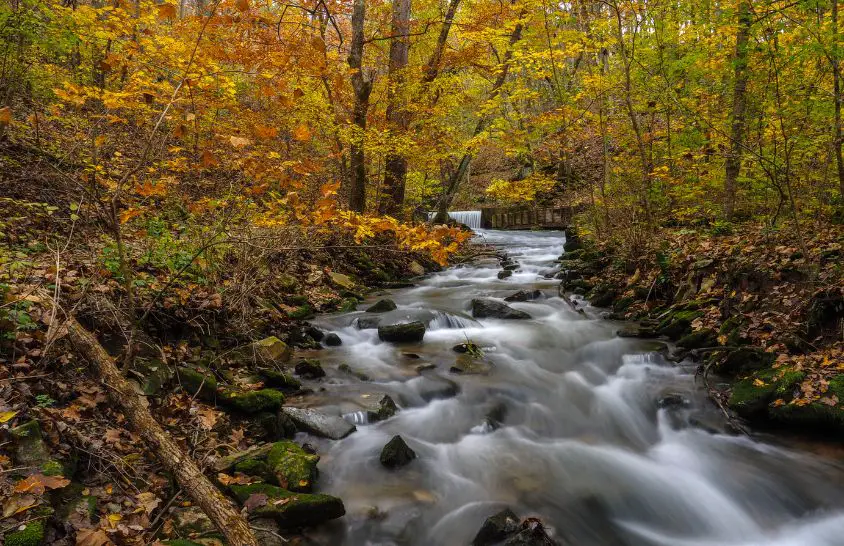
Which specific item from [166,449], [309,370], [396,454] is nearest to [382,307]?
[309,370]

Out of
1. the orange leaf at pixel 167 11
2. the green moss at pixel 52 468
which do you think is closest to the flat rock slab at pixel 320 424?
the green moss at pixel 52 468

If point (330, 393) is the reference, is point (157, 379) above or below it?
above

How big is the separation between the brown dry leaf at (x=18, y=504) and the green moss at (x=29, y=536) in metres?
0.11

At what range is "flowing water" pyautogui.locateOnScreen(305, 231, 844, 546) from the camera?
4348 mm

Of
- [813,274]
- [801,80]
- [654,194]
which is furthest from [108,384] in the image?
[654,194]

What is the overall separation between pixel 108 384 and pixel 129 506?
92 cm

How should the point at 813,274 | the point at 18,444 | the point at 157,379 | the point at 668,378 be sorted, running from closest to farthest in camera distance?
the point at 18,444 < the point at 157,379 < the point at 813,274 < the point at 668,378

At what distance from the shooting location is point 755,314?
6410 mm

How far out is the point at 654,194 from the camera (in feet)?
33.2

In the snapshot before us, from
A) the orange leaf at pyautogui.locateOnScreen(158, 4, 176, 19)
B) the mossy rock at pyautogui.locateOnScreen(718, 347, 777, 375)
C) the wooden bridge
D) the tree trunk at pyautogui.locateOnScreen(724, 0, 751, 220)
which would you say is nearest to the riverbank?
the mossy rock at pyautogui.locateOnScreen(718, 347, 777, 375)

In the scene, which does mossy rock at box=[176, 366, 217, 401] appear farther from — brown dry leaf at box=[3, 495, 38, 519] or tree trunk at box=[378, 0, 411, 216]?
tree trunk at box=[378, 0, 411, 216]

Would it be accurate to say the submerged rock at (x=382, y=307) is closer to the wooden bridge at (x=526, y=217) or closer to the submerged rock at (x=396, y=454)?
the submerged rock at (x=396, y=454)

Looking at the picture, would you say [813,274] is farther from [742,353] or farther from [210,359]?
[210,359]

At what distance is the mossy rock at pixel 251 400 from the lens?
474 cm
